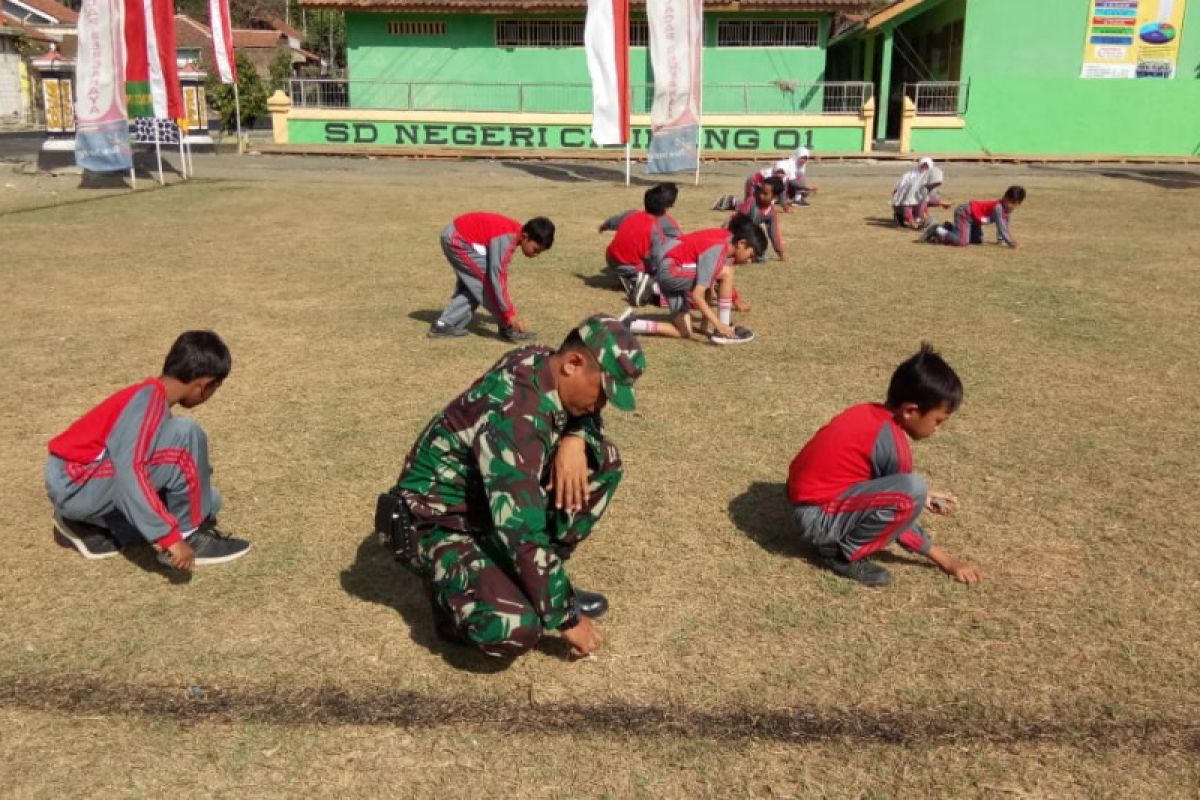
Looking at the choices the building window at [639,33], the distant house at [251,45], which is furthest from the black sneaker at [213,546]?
the distant house at [251,45]

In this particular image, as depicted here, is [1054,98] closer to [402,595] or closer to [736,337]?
[736,337]

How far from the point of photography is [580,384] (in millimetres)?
2764

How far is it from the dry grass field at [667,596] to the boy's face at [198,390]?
0.68 metres

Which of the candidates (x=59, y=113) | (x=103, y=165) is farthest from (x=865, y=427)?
(x=59, y=113)

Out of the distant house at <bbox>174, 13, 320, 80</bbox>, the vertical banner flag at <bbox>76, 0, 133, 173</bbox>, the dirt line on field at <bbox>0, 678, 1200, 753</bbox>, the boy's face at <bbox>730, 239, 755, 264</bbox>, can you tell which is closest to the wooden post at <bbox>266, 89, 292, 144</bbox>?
the vertical banner flag at <bbox>76, 0, 133, 173</bbox>

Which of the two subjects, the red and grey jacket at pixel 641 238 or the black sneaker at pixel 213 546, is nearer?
the black sneaker at pixel 213 546

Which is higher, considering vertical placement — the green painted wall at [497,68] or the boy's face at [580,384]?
the green painted wall at [497,68]

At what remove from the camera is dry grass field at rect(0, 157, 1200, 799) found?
278 cm

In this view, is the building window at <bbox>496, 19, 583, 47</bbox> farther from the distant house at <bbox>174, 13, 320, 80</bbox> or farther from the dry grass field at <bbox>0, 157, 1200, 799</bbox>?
the distant house at <bbox>174, 13, 320, 80</bbox>

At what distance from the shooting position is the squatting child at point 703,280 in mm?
7091

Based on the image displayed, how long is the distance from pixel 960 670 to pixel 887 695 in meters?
0.31

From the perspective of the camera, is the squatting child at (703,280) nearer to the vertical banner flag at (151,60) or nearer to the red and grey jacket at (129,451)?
the red and grey jacket at (129,451)

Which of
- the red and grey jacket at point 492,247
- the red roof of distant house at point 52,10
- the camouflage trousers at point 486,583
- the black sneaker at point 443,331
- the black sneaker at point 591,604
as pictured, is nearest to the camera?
the camouflage trousers at point 486,583

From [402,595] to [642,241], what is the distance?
5.40 meters
